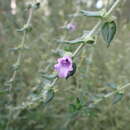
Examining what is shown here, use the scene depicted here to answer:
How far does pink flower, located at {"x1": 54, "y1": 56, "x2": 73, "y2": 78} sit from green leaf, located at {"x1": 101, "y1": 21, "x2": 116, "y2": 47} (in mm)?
106

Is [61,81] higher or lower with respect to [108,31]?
lower

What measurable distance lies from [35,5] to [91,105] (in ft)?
1.62

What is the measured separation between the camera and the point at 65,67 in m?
0.71

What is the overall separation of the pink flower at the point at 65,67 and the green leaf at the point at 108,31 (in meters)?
0.11

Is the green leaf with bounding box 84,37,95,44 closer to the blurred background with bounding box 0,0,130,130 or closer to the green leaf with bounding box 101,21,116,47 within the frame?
the green leaf with bounding box 101,21,116,47

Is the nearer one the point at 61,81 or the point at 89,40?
the point at 89,40

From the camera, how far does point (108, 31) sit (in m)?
0.70

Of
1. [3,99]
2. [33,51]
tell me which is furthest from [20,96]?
[33,51]

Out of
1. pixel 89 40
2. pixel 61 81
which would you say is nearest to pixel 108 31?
pixel 89 40

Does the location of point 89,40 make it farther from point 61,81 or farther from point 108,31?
point 61,81

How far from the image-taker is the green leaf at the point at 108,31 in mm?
689

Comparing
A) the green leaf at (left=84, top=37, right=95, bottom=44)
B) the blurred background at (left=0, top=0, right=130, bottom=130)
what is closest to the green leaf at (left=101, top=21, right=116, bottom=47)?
the green leaf at (left=84, top=37, right=95, bottom=44)

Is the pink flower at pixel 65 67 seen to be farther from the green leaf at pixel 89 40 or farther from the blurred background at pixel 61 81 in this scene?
the blurred background at pixel 61 81

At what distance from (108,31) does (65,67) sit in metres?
0.14
